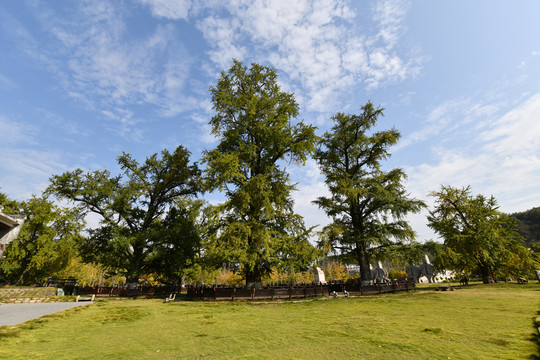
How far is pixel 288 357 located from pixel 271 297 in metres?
13.0

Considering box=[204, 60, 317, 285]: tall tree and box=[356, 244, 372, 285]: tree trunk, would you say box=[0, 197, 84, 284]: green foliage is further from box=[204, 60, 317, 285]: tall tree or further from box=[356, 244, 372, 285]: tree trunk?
box=[356, 244, 372, 285]: tree trunk

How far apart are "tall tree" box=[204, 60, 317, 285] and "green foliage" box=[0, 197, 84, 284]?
1810 cm

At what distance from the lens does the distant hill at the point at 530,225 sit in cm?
8819

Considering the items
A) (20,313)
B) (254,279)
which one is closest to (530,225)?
(254,279)

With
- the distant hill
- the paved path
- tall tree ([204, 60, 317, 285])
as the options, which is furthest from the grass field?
the distant hill

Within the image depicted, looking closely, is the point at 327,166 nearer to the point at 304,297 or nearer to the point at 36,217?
the point at 304,297

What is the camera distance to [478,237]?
21.7 m

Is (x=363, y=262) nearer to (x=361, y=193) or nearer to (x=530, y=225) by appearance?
(x=361, y=193)

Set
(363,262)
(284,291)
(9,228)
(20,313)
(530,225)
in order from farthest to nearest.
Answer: (530,225) → (363,262) → (284,291) → (20,313) → (9,228)

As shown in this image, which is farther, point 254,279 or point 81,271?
point 81,271

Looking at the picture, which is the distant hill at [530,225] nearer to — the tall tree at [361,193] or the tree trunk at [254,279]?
the tall tree at [361,193]

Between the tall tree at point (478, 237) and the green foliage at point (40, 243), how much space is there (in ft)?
123

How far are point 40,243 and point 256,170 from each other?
25.8 m

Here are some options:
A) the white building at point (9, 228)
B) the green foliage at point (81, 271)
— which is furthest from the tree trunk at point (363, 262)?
the green foliage at point (81, 271)
